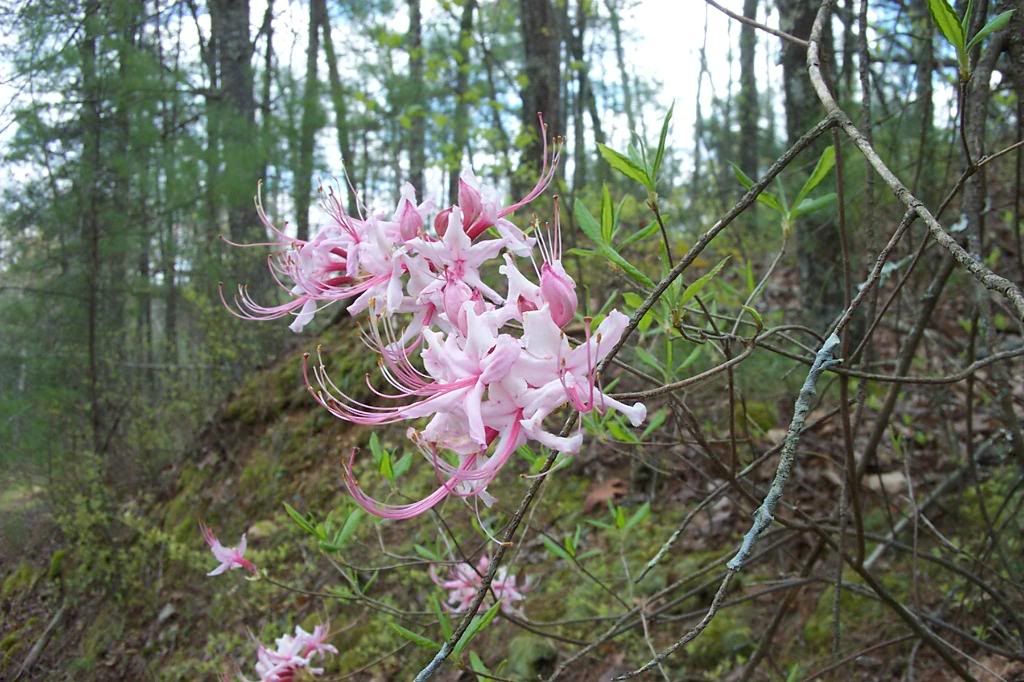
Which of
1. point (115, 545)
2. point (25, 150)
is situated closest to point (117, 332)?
point (25, 150)

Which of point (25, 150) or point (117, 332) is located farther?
point (117, 332)

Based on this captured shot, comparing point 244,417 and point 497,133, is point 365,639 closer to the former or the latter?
point 244,417

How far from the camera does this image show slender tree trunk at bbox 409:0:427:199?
6297mm

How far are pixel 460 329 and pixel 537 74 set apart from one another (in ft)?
14.7

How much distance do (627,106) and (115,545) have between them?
1403cm

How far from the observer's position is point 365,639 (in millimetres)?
3221

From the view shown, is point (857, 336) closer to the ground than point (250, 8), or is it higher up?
closer to the ground

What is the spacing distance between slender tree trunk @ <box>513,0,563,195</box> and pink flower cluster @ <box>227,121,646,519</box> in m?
3.88

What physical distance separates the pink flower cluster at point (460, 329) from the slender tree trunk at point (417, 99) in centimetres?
428

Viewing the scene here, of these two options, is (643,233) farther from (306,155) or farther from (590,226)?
(306,155)

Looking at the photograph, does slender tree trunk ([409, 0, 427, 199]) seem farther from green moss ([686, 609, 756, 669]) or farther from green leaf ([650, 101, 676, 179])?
green leaf ([650, 101, 676, 179])

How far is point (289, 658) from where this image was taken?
1.91 meters

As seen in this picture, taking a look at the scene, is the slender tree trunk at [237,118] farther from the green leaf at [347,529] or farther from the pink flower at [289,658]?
the green leaf at [347,529]

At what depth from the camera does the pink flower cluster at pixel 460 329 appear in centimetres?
81
